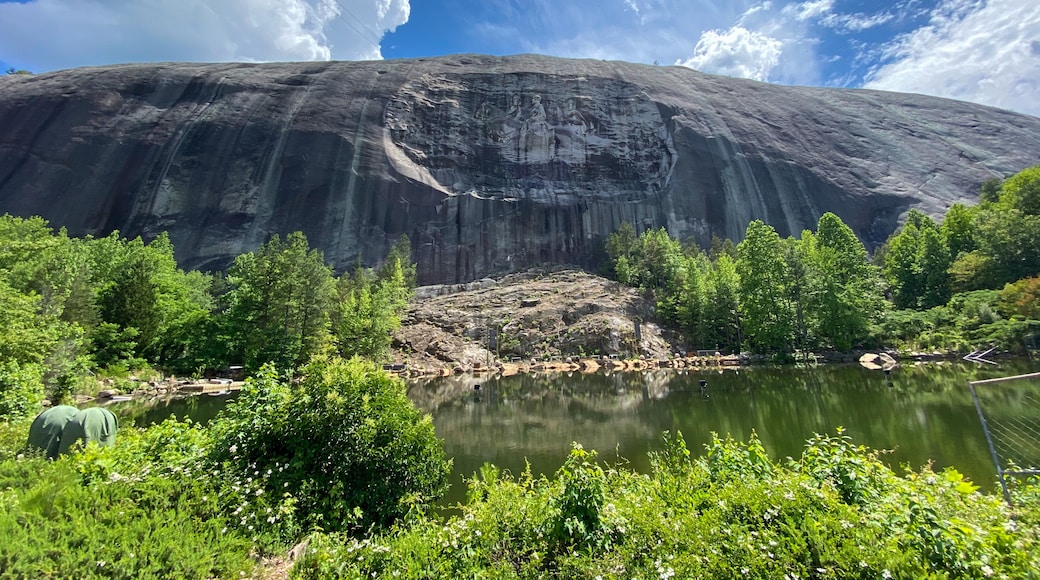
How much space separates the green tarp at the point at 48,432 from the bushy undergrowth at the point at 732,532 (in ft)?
16.6

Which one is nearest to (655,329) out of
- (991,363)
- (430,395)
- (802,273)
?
(802,273)

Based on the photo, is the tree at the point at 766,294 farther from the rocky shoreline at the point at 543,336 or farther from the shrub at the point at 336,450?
the shrub at the point at 336,450

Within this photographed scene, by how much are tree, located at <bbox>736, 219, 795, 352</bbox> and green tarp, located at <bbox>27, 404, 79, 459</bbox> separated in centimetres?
4579

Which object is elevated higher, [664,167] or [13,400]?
[664,167]

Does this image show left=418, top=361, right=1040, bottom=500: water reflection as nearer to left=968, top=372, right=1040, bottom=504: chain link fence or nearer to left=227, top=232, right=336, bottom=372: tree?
left=968, top=372, right=1040, bottom=504: chain link fence

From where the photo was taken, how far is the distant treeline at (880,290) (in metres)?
34.7

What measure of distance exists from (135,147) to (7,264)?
67.5m

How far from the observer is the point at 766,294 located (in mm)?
42500

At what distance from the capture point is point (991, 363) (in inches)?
1121

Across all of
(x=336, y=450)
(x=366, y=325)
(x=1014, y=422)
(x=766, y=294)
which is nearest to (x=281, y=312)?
(x=366, y=325)

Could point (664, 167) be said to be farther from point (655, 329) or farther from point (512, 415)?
point (512, 415)

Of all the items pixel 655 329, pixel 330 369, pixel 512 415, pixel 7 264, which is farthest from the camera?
pixel 655 329

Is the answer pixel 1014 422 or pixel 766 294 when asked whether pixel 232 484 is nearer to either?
pixel 1014 422

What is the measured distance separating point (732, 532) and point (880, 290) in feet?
177
